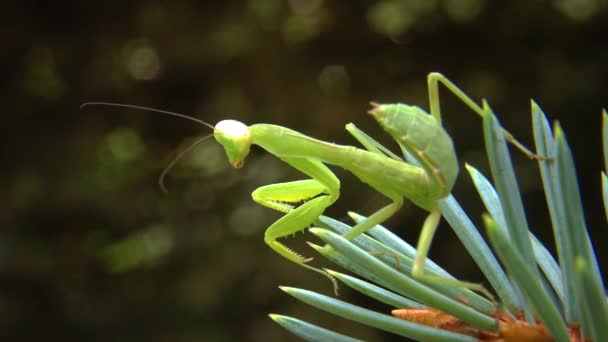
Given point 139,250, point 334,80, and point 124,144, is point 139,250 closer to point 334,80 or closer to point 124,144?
point 124,144

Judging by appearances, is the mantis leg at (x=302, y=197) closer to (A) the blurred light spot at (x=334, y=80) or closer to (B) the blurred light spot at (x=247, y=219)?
(B) the blurred light spot at (x=247, y=219)

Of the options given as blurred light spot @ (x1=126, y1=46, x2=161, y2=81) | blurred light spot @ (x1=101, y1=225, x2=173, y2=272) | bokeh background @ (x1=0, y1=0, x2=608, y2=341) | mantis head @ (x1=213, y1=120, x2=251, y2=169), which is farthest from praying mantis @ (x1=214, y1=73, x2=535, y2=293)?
blurred light spot @ (x1=126, y1=46, x2=161, y2=81)

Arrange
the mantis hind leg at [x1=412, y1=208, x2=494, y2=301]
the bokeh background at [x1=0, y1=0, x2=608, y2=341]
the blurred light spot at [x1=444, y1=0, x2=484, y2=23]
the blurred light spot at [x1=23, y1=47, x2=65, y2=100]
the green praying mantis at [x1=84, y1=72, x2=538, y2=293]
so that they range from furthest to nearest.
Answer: the blurred light spot at [x1=23, y1=47, x2=65, y2=100] → the blurred light spot at [x1=444, y1=0, x2=484, y2=23] → the bokeh background at [x1=0, y1=0, x2=608, y2=341] → the green praying mantis at [x1=84, y1=72, x2=538, y2=293] → the mantis hind leg at [x1=412, y1=208, x2=494, y2=301]

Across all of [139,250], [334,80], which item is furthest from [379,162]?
[334,80]

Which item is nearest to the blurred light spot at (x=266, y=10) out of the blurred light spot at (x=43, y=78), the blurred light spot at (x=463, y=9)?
the blurred light spot at (x=463, y=9)

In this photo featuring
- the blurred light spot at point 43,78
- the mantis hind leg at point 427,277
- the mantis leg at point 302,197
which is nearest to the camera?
the mantis hind leg at point 427,277

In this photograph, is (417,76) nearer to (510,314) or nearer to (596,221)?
(596,221)

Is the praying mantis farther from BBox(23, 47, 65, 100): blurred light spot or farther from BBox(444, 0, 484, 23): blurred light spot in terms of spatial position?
BBox(23, 47, 65, 100): blurred light spot
